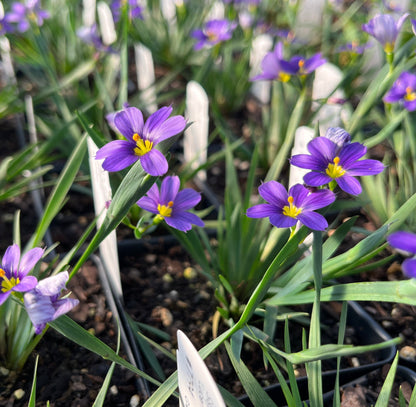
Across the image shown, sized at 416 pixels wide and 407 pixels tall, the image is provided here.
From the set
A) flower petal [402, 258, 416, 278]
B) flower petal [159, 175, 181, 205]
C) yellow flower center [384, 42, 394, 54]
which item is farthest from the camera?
yellow flower center [384, 42, 394, 54]

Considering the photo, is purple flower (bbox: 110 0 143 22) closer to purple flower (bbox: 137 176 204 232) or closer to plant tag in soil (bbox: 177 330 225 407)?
purple flower (bbox: 137 176 204 232)

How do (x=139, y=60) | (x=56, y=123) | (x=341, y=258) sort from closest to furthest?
(x=341, y=258), (x=56, y=123), (x=139, y=60)

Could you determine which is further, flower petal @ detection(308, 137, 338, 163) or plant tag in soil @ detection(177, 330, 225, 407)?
flower petal @ detection(308, 137, 338, 163)

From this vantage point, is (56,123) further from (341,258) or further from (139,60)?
(341,258)

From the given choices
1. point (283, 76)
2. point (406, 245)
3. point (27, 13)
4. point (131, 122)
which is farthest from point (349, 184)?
point (27, 13)

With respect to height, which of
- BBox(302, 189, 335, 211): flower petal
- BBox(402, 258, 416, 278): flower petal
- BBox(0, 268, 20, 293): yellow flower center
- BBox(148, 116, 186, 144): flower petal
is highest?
BBox(148, 116, 186, 144): flower petal

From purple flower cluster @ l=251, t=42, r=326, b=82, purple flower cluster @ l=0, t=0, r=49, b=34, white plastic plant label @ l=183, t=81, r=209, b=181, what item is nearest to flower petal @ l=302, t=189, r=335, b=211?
purple flower cluster @ l=251, t=42, r=326, b=82

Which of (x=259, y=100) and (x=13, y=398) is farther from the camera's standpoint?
(x=259, y=100)

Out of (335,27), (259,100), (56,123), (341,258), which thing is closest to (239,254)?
(341,258)
